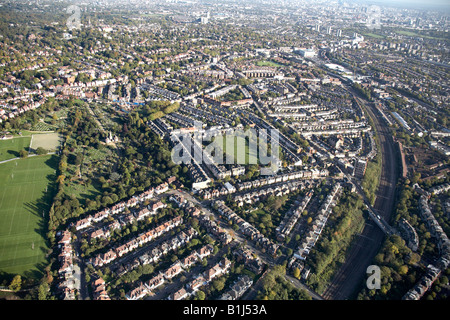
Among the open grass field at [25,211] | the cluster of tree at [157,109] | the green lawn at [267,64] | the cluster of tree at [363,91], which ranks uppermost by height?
the green lawn at [267,64]

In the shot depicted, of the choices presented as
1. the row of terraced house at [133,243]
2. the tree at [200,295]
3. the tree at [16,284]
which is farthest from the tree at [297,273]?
the tree at [16,284]

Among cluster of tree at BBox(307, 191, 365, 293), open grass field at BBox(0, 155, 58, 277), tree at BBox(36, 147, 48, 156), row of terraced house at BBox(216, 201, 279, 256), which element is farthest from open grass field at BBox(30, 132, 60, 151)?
cluster of tree at BBox(307, 191, 365, 293)

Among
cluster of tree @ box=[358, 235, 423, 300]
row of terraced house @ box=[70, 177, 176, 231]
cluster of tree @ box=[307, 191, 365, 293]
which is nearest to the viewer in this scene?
cluster of tree @ box=[358, 235, 423, 300]

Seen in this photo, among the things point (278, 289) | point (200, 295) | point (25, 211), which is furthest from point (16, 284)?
point (278, 289)

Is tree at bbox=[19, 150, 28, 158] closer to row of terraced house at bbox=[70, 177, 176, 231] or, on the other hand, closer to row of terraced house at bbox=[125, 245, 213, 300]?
row of terraced house at bbox=[70, 177, 176, 231]

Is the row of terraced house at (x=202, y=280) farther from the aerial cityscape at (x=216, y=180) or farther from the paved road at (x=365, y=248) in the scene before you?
the paved road at (x=365, y=248)

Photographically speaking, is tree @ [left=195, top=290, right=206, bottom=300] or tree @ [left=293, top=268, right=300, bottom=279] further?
tree @ [left=293, top=268, right=300, bottom=279]
